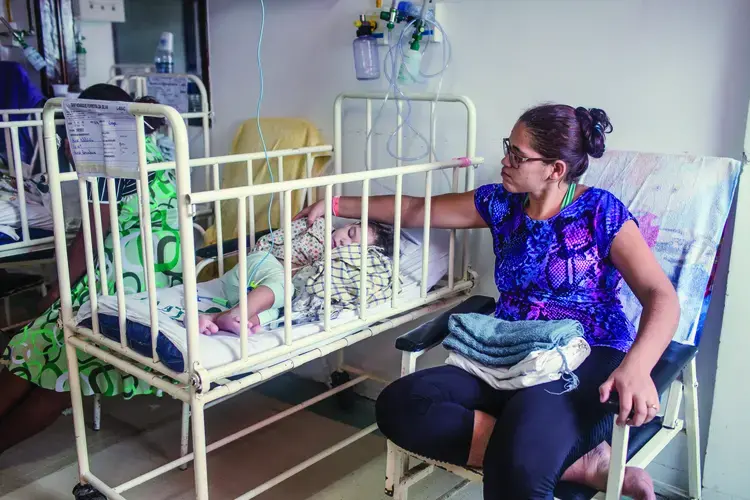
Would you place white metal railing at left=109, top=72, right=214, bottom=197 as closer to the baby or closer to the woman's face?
the baby

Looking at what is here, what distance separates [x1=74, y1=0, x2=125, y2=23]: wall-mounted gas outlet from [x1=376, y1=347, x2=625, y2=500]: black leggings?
2.40 meters

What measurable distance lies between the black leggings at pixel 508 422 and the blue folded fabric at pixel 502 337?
0.22 ft

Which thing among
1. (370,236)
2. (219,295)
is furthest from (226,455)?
(370,236)

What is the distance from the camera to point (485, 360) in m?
1.66

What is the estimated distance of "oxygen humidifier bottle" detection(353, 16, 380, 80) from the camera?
91.8 inches

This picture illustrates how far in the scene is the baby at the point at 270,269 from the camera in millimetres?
1717

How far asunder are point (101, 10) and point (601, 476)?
285 centimetres

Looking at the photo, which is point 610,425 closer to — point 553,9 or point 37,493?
point 553,9

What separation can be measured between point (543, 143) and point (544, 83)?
511mm

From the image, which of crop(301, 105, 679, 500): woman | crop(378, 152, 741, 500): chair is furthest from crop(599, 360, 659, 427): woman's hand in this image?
crop(378, 152, 741, 500): chair

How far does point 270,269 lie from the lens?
74.7 inches

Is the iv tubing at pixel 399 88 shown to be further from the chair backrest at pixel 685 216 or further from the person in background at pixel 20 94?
the person in background at pixel 20 94

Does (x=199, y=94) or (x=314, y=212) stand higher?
(x=199, y=94)

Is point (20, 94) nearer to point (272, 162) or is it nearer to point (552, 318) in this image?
point (272, 162)
